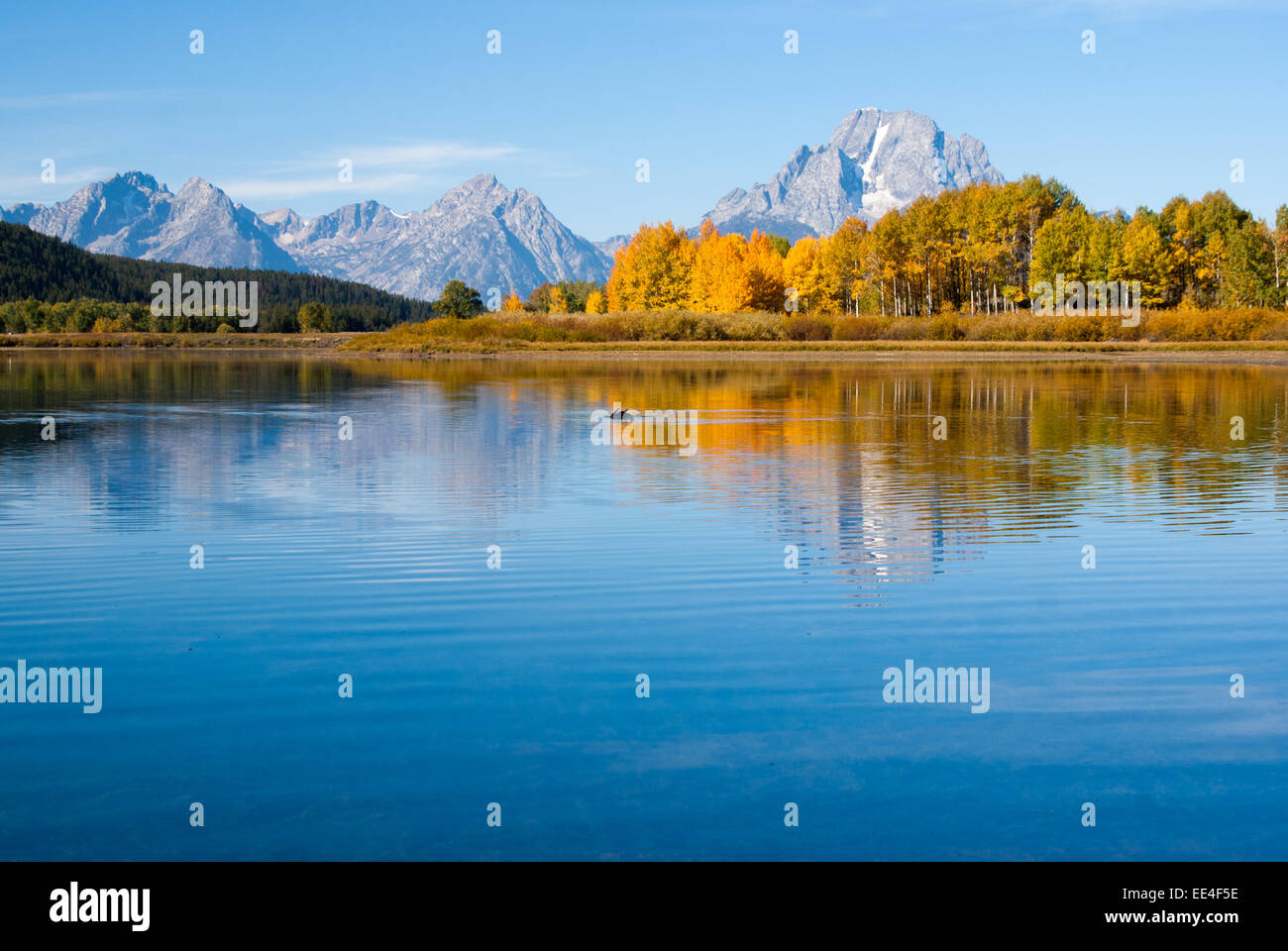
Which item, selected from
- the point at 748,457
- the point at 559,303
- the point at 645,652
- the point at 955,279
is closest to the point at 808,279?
the point at 955,279

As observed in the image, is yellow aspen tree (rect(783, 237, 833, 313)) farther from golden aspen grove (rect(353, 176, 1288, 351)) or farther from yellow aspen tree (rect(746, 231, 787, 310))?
yellow aspen tree (rect(746, 231, 787, 310))

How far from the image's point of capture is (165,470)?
1035 inches

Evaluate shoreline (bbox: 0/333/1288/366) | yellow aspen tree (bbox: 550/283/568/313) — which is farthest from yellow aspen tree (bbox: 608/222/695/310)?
yellow aspen tree (bbox: 550/283/568/313)

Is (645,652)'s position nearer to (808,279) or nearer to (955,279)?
(808,279)

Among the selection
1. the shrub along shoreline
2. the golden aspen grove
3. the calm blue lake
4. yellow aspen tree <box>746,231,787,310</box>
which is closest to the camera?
the calm blue lake

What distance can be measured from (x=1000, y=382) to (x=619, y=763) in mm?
53451

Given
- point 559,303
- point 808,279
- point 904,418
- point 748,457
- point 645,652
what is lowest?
point 645,652

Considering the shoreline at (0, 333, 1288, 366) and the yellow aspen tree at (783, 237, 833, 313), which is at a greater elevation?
the yellow aspen tree at (783, 237, 833, 313)

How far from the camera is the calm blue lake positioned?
820 centimetres

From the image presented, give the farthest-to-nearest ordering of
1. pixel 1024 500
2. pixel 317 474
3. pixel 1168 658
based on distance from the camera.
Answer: pixel 317 474, pixel 1024 500, pixel 1168 658

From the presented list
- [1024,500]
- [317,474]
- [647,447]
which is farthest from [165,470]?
[1024,500]

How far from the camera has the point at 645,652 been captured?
12125 mm

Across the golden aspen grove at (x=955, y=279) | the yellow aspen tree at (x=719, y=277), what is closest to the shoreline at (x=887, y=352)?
the golden aspen grove at (x=955, y=279)
